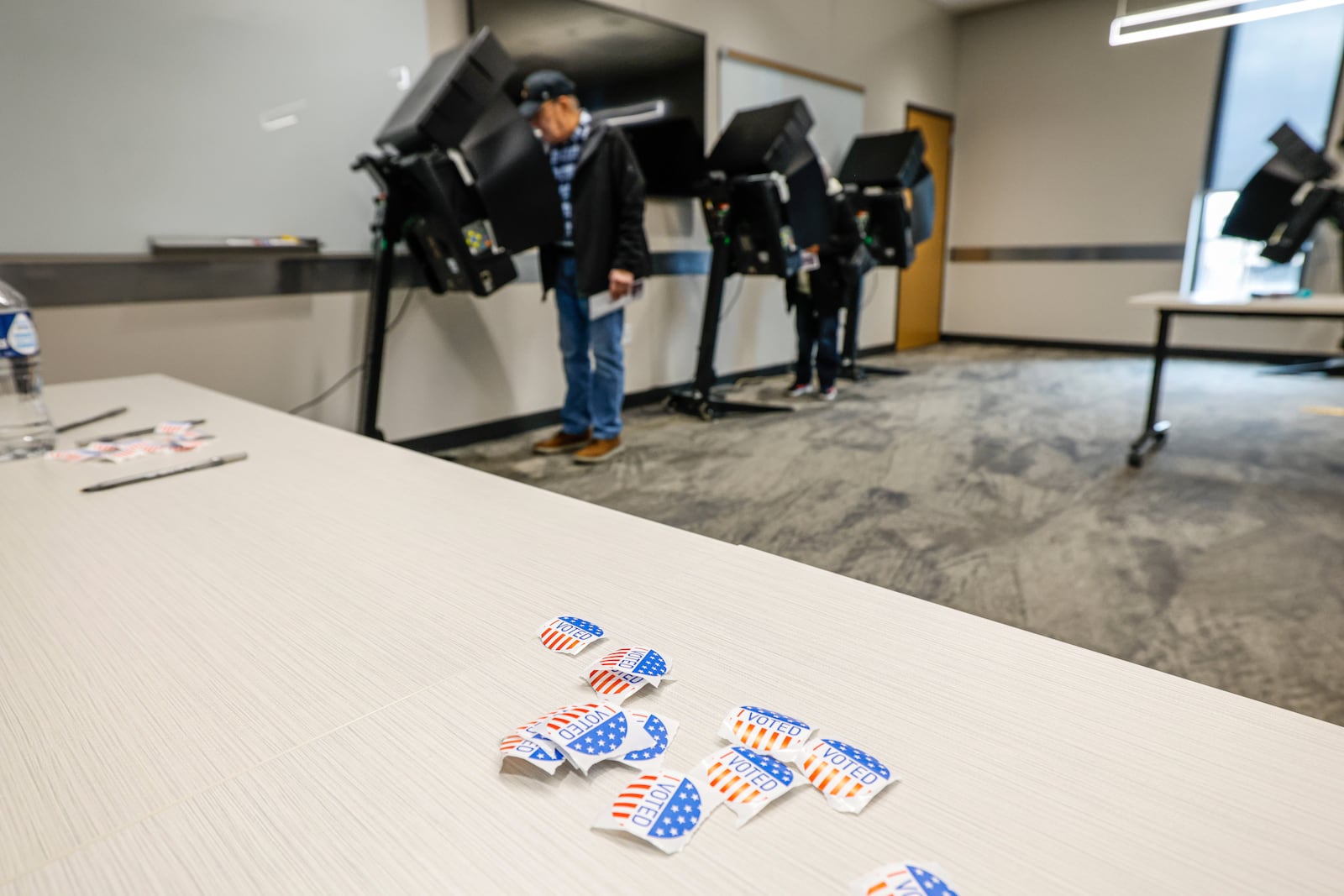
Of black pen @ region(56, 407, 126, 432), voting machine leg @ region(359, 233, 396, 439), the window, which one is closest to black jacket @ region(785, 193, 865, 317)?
voting machine leg @ region(359, 233, 396, 439)

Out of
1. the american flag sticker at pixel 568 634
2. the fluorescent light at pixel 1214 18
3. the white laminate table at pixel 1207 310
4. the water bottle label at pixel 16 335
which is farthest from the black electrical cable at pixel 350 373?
the fluorescent light at pixel 1214 18

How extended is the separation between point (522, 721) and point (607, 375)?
2657 millimetres

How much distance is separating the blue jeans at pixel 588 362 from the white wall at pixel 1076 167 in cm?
482

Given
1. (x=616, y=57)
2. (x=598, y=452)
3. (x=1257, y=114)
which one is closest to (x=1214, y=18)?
(x=1257, y=114)

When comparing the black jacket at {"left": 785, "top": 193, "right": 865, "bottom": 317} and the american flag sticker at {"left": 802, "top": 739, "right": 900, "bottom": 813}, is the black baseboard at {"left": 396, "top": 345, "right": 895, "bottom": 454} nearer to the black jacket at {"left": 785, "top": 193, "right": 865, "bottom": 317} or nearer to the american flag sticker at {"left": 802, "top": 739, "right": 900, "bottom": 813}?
the black jacket at {"left": 785, "top": 193, "right": 865, "bottom": 317}

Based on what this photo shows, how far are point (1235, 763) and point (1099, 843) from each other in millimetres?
108

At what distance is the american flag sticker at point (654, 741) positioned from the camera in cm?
41

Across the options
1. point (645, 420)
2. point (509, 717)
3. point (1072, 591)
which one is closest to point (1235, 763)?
point (509, 717)

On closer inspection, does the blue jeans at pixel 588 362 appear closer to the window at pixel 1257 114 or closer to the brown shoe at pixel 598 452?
the brown shoe at pixel 598 452

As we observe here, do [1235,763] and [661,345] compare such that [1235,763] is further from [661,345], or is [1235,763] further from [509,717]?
[661,345]

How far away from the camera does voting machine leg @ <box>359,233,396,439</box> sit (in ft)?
8.76

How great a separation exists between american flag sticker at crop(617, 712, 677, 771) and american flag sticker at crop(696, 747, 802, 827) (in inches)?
1.0

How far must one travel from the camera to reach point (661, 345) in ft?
14.0

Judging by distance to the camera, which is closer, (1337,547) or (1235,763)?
(1235,763)
